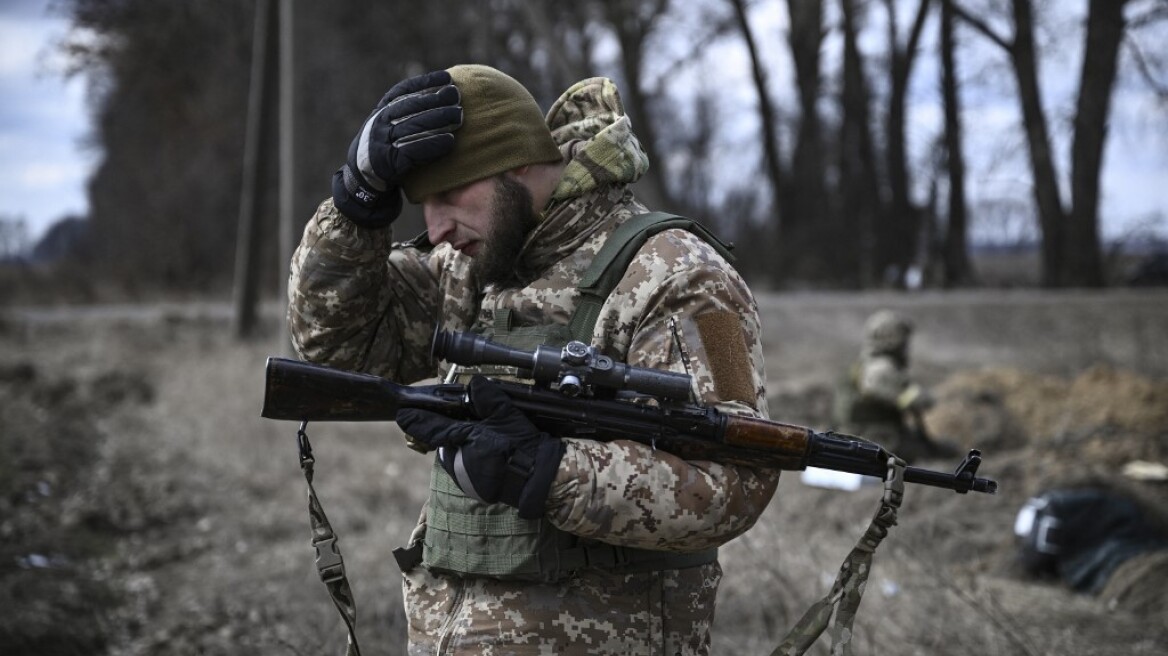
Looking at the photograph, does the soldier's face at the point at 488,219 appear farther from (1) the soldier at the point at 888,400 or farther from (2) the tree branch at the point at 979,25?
(2) the tree branch at the point at 979,25

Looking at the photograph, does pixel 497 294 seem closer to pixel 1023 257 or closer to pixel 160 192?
pixel 1023 257

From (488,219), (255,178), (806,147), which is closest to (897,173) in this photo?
(806,147)

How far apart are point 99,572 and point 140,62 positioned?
67.7 feet

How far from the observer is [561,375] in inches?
94.3

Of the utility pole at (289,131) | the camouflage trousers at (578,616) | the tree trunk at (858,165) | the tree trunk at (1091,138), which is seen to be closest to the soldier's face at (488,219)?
the camouflage trousers at (578,616)

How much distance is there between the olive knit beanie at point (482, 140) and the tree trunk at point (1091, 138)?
1468 cm

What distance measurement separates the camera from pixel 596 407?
2.45 m

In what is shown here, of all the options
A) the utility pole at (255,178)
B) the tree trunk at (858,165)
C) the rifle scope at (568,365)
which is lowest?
the rifle scope at (568,365)

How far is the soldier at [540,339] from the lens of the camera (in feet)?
7.63

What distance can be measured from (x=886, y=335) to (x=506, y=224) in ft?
18.5

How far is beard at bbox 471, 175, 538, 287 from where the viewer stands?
2.66 m

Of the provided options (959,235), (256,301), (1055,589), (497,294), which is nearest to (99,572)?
(497,294)

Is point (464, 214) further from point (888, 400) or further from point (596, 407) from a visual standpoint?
point (888, 400)

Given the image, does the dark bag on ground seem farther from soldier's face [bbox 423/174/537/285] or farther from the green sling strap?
soldier's face [bbox 423/174/537/285]
